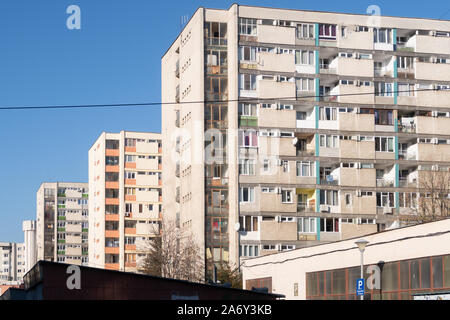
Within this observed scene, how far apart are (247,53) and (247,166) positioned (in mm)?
10063

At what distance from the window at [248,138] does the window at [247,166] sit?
1.38 metres

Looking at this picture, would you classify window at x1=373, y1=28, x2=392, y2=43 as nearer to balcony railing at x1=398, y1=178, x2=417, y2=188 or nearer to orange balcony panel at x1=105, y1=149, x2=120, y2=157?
balcony railing at x1=398, y1=178, x2=417, y2=188

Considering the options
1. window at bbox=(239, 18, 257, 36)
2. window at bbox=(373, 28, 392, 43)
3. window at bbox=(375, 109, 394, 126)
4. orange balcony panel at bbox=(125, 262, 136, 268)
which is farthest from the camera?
orange balcony panel at bbox=(125, 262, 136, 268)

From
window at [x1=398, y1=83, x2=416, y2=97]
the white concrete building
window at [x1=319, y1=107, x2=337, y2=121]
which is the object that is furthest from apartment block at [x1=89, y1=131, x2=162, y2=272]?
the white concrete building

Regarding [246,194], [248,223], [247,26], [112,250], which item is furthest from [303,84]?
[112,250]

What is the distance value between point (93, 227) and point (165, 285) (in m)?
113

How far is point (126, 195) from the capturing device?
121 metres

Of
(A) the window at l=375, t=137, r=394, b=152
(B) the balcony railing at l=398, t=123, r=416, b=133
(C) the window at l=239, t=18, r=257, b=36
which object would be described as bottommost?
(A) the window at l=375, t=137, r=394, b=152

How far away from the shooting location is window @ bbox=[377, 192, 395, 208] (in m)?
71.8

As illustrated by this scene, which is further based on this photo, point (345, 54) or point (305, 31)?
point (345, 54)

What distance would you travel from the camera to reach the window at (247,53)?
232 ft

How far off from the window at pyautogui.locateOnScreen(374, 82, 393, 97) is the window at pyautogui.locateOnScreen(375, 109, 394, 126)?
1.54m

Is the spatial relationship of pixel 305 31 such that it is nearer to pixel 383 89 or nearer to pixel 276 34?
pixel 276 34

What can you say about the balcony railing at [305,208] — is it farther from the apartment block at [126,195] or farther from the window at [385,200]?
the apartment block at [126,195]
